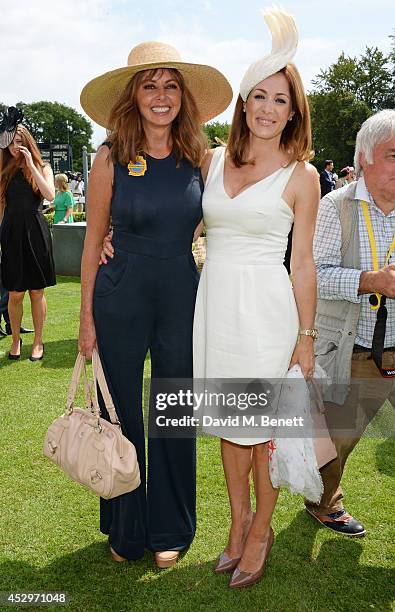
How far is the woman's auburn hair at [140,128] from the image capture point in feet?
8.60

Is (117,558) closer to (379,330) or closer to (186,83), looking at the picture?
(379,330)

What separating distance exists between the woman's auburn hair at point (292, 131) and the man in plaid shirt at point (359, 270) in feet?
0.91

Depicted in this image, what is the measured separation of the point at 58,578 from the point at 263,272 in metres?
1.71

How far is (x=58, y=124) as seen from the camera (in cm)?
11588

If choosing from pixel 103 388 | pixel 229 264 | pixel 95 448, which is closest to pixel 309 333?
pixel 229 264

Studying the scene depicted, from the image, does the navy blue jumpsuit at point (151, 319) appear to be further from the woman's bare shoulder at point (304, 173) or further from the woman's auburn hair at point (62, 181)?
the woman's auburn hair at point (62, 181)

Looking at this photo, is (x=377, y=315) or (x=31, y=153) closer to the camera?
(x=377, y=315)

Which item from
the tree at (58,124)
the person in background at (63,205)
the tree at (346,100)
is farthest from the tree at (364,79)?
the tree at (58,124)

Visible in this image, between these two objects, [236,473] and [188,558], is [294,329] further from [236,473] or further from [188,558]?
[188,558]

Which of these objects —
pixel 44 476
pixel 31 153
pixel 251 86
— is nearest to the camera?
pixel 251 86

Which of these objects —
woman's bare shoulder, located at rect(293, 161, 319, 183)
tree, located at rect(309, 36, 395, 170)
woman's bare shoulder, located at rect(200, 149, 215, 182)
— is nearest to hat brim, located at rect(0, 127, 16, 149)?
woman's bare shoulder, located at rect(200, 149, 215, 182)

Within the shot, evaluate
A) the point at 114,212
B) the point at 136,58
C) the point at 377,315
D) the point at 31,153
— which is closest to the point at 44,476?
the point at 114,212

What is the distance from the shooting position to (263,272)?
2.56 metres

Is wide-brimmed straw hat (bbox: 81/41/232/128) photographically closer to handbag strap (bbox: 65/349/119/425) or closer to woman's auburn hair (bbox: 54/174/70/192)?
handbag strap (bbox: 65/349/119/425)
